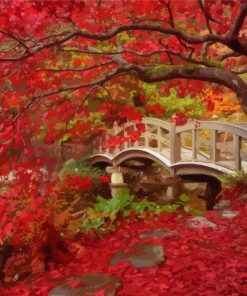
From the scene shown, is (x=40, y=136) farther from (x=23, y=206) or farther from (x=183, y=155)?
(x=23, y=206)

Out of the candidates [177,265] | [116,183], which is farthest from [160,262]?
[116,183]

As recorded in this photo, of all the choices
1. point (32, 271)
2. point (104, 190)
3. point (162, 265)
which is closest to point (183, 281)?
point (162, 265)

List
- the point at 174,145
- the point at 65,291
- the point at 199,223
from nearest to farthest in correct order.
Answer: the point at 65,291 < the point at 199,223 < the point at 174,145

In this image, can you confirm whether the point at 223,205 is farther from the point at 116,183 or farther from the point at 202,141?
the point at 116,183

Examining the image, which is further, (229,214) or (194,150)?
(194,150)

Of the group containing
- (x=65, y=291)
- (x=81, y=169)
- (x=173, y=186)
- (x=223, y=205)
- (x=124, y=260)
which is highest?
(x=81, y=169)

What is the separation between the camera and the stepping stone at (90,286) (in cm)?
566

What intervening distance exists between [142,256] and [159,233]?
1212mm

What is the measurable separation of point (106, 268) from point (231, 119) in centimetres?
1449

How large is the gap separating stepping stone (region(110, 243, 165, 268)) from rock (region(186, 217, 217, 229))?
1.34 m

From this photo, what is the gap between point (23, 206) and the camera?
8375mm

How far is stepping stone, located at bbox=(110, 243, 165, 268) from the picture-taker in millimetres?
6430

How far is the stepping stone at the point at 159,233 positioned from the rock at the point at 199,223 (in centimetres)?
49

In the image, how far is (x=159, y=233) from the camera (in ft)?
25.6
